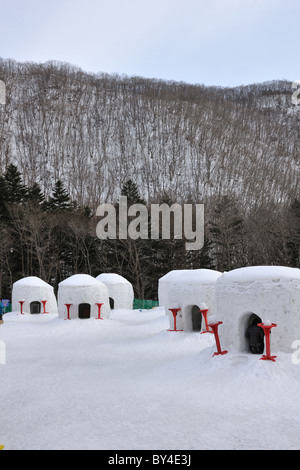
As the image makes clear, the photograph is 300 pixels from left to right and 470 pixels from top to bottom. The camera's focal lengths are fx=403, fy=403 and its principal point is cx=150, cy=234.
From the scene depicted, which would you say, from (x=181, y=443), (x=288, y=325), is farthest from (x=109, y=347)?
(x=181, y=443)

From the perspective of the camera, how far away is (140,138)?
75562 millimetres

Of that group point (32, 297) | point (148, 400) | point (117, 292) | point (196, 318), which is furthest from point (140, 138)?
point (148, 400)

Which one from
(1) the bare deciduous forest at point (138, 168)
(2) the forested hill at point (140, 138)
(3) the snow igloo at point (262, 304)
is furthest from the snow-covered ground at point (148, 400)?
(2) the forested hill at point (140, 138)

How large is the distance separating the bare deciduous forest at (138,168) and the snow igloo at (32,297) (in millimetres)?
9824

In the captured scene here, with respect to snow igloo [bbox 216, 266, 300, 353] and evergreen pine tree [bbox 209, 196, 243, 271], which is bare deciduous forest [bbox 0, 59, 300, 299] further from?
snow igloo [bbox 216, 266, 300, 353]

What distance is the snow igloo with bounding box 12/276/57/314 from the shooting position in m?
26.8

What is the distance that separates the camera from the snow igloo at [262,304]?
31.1ft

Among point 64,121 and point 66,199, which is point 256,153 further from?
point 66,199

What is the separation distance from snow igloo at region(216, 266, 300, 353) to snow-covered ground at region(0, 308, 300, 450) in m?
0.42

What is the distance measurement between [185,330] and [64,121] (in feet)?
220

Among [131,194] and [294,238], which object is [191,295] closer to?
[294,238]

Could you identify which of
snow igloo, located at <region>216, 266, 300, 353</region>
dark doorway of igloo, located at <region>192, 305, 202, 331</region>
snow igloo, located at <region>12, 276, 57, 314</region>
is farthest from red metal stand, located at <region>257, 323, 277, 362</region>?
snow igloo, located at <region>12, 276, 57, 314</region>

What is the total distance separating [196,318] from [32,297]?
558 inches

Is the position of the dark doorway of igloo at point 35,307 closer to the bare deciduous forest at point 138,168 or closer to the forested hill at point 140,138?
the bare deciduous forest at point 138,168
